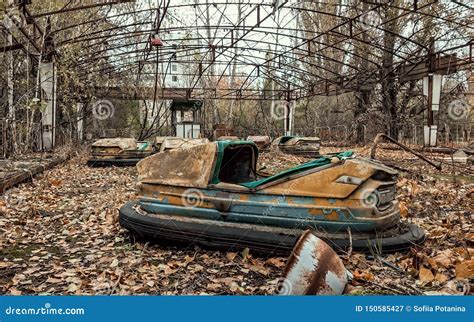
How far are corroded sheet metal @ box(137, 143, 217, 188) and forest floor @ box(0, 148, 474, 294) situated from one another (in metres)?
0.48

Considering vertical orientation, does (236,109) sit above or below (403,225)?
above

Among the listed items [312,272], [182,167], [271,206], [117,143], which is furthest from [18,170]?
[312,272]

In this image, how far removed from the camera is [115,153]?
8539 millimetres

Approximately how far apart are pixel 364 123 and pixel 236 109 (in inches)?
372

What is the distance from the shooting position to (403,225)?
298 cm

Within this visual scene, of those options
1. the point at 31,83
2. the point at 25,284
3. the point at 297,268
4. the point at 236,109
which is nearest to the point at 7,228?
the point at 25,284

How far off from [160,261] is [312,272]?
3.90 feet

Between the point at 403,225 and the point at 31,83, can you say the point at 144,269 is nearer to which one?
the point at 403,225

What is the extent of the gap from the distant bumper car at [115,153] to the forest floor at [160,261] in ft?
12.6

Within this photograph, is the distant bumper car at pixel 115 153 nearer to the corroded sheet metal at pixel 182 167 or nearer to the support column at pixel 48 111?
the support column at pixel 48 111

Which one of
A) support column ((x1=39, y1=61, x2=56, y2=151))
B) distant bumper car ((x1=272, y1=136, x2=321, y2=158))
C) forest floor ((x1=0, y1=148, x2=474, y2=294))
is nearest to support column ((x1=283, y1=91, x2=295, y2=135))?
distant bumper car ((x1=272, y1=136, x2=321, y2=158))

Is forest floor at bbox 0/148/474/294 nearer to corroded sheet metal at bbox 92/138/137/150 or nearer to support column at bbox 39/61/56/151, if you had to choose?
corroded sheet metal at bbox 92/138/137/150

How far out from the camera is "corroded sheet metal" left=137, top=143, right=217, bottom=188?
2.92 m

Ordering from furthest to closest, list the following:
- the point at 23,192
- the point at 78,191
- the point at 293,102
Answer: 1. the point at 293,102
2. the point at 78,191
3. the point at 23,192
